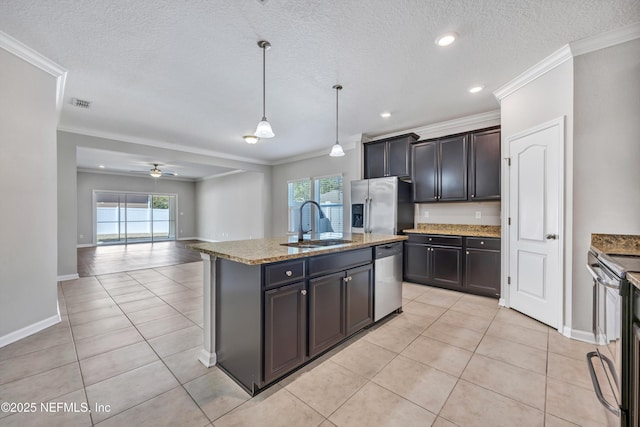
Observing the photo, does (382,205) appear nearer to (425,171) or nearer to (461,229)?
(425,171)

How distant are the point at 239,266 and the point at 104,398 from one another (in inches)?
46.4

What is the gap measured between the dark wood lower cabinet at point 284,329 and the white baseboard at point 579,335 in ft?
8.27

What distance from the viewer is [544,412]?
1.55m

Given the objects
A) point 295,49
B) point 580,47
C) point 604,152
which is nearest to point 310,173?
point 295,49

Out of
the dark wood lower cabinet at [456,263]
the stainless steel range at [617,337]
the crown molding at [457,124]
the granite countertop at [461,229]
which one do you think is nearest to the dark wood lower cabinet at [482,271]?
the dark wood lower cabinet at [456,263]

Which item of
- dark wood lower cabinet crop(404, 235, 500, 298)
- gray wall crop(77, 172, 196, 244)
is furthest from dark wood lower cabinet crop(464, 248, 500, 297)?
gray wall crop(77, 172, 196, 244)

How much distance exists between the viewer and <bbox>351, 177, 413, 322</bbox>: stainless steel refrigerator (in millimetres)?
2971

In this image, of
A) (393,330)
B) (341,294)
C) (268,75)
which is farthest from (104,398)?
(268,75)

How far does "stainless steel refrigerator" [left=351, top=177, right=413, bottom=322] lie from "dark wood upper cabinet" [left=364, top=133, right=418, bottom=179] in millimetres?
318

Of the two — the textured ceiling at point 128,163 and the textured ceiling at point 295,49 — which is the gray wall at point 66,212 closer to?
the textured ceiling at point 295,49

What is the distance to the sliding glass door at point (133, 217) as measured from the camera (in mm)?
9562

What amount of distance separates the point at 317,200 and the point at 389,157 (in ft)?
7.92

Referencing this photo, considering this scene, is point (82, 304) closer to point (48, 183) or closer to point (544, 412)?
point (48, 183)

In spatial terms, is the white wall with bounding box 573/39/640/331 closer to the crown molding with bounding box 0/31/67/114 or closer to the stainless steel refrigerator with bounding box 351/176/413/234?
the stainless steel refrigerator with bounding box 351/176/413/234
